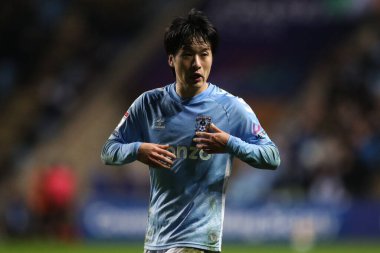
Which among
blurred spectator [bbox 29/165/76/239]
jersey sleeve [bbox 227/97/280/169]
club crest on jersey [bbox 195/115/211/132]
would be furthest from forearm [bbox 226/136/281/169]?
blurred spectator [bbox 29/165/76/239]

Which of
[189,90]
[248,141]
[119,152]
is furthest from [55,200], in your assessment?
[248,141]

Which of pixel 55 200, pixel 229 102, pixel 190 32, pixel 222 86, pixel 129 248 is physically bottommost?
pixel 229 102

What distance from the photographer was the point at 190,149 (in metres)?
4.77

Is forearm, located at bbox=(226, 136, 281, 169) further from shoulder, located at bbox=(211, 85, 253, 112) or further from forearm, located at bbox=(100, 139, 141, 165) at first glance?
forearm, located at bbox=(100, 139, 141, 165)

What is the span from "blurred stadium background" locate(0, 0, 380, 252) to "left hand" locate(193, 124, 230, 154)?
771 centimetres

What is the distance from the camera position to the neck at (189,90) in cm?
484

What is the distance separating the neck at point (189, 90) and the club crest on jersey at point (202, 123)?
15cm

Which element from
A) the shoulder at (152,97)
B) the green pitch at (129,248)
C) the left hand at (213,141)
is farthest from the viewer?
the green pitch at (129,248)

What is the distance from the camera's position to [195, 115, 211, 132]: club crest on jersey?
4730mm

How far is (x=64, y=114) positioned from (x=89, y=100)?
583mm

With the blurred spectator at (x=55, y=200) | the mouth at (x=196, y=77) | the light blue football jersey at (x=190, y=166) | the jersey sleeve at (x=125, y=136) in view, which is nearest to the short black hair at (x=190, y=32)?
the mouth at (x=196, y=77)

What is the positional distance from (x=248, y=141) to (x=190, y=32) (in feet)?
2.20

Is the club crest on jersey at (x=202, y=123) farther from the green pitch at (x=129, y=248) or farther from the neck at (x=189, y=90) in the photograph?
the green pitch at (x=129, y=248)

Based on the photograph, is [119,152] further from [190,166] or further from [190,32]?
[190,32]
